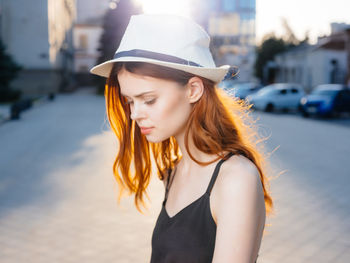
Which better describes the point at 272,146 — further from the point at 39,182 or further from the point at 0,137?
the point at 0,137

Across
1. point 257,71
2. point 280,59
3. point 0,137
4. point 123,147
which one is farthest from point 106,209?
point 257,71

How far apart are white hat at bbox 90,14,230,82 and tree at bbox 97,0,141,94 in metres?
44.5

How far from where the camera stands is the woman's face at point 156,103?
1836mm

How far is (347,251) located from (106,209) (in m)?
3.10

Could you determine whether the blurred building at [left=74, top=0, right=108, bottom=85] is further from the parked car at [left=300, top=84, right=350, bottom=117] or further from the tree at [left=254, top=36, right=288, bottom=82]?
the parked car at [left=300, top=84, right=350, bottom=117]

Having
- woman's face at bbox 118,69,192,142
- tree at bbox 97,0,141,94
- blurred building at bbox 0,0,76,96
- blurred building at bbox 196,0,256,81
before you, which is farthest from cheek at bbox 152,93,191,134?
blurred building at bbox 196,0,256,81

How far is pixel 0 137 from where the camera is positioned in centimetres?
1400

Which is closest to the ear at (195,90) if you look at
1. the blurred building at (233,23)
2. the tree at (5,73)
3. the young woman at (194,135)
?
the young woman at (194,135)

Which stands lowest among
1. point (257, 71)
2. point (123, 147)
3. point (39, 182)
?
point (257, 71)

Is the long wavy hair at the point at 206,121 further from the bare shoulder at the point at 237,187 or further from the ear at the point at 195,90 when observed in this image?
the bare shoulder at the point at 237,187

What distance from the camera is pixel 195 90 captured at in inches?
75.3

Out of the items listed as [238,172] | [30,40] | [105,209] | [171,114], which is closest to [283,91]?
[105,209]

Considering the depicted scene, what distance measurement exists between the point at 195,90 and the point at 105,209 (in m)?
4.71

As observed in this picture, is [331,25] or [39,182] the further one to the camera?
[331,25]
